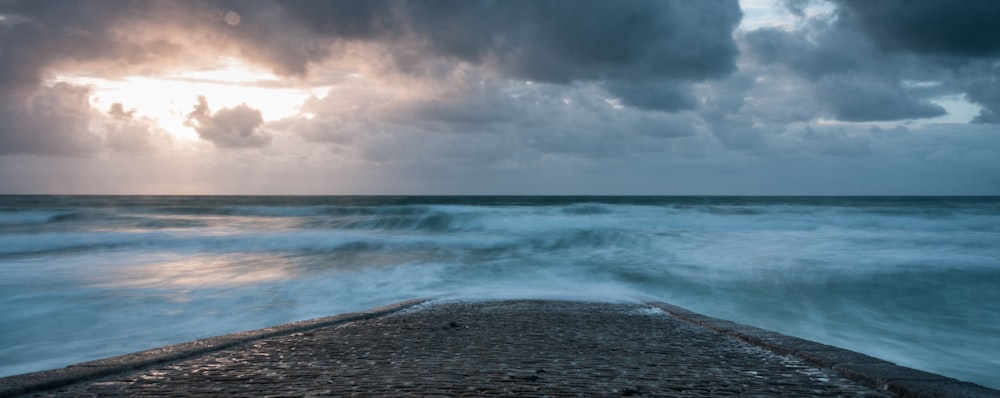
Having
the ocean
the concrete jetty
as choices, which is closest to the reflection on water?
the ocean

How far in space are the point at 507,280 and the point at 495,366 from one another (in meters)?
12.5

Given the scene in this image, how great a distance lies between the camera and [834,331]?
37.2ft

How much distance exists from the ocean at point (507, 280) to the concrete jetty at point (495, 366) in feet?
11.3

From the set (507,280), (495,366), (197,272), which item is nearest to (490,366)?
(495,366)

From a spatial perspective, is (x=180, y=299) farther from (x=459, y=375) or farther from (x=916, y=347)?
(x=916, y=347)

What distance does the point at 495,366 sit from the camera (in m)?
4.41

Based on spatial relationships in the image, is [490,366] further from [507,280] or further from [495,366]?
[507,280]

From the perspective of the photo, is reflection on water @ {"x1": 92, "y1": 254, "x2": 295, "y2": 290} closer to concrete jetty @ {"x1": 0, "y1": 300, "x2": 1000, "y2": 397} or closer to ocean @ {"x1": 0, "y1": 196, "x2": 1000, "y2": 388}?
ocean @ {"x1": 0, "y1": 196, "x2": 1000, "y2": 388}

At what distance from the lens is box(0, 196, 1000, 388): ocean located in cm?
1043

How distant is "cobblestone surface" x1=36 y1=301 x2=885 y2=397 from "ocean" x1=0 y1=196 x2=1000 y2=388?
11.4ft

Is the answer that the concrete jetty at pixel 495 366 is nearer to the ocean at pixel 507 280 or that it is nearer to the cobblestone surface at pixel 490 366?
the cobblestone surface at pixel 490 366

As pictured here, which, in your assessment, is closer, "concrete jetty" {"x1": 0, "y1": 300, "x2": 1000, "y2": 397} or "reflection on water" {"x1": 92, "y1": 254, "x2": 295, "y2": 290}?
"concrete jetty" {"x1": 0, "y1": 300, "x2": 1000, "y2": 397}

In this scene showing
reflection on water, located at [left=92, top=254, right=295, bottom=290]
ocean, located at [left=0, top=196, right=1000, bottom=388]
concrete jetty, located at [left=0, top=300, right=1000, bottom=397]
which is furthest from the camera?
reflection on water, located at [left=92, top=254, right=295, bottom=290]

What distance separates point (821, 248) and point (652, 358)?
21.1 metres
